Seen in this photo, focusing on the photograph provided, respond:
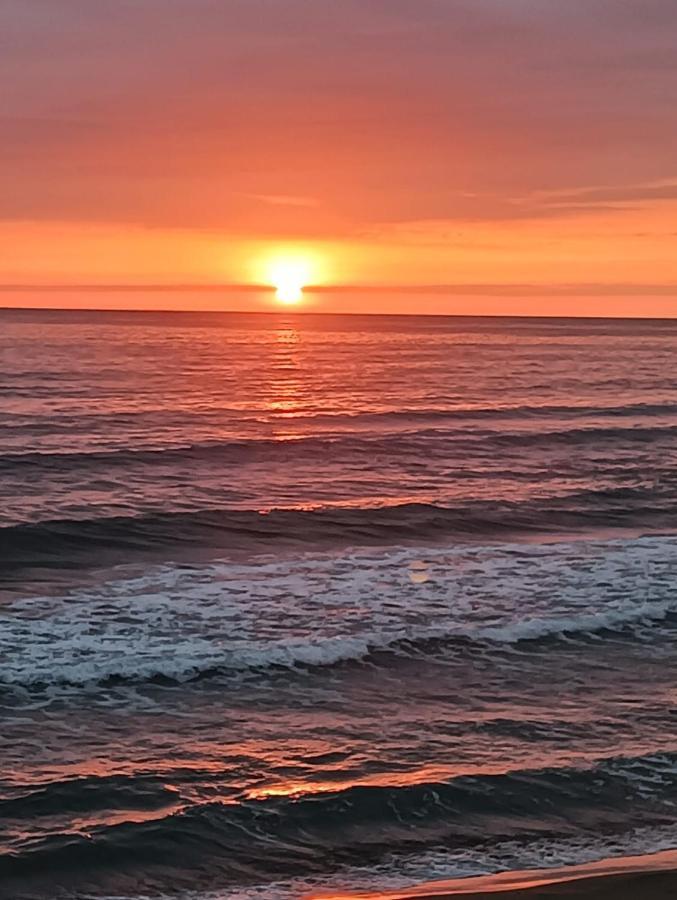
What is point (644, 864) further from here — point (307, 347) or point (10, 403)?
point (307, 347)

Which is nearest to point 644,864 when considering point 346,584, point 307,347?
point 346,584

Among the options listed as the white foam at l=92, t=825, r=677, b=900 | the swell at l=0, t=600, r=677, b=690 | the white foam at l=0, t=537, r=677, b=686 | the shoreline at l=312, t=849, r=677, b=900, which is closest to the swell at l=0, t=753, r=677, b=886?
the white foam at l=92, t=825, r=677, b=900

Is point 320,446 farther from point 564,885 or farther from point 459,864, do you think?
point 564,885

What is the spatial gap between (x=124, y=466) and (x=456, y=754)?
17.2 metres

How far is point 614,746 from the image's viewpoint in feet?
32.4

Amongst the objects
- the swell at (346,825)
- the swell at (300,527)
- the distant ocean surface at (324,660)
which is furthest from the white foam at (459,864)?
the swell at (300,527)

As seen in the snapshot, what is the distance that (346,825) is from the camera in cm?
848

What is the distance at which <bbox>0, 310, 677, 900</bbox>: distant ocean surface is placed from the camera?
8.27 meters

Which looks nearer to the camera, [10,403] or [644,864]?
[644,864]

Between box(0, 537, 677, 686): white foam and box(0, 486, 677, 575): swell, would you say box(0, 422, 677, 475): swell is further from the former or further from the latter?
box(0, 537, 677, 686): white foam

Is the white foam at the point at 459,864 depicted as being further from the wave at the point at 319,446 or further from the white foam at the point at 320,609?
the wave at the point at 319,446

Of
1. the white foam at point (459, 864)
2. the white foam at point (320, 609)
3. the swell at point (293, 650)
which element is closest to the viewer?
the white foam at point (459, 864)

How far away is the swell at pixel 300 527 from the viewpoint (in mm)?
18438

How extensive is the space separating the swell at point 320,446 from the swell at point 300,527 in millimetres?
5595
